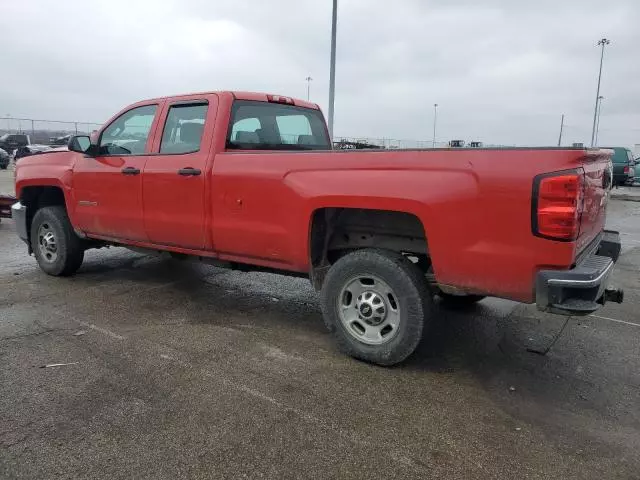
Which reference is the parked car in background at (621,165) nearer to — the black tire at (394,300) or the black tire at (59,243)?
the black tire at (394,300)

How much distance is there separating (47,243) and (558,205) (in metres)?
5.60

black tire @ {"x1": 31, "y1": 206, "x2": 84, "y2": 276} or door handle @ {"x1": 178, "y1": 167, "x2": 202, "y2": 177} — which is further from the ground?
door handle @ {"x1": 178, "y1": 167, "x2": 202, "y2": 177}

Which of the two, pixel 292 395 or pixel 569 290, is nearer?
pixel 569 290

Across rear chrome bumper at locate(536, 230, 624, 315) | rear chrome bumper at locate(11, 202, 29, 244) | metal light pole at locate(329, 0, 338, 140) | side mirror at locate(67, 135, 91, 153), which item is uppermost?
metal light pole at locate(329, 0, 338, 140)

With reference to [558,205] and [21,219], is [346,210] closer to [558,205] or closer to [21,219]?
[558,205]

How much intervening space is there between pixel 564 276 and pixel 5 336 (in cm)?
412

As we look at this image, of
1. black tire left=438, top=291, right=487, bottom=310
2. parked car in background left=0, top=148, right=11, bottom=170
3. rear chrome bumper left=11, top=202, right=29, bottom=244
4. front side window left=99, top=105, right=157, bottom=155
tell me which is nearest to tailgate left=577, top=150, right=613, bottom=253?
black tire left=438, top=291, right=487, bottom=310

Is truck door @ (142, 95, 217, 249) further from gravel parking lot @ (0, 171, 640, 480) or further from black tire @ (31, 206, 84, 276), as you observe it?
black tire @ (31, 206, 84, 276)

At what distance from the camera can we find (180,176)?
4582 mm

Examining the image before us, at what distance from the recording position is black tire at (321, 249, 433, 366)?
3.49 m

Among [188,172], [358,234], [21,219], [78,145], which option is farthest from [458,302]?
[21,219]

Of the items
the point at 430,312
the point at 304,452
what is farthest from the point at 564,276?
the point at 304,452

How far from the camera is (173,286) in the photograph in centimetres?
584

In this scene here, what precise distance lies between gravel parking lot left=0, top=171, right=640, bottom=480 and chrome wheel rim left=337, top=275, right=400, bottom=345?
26cm
